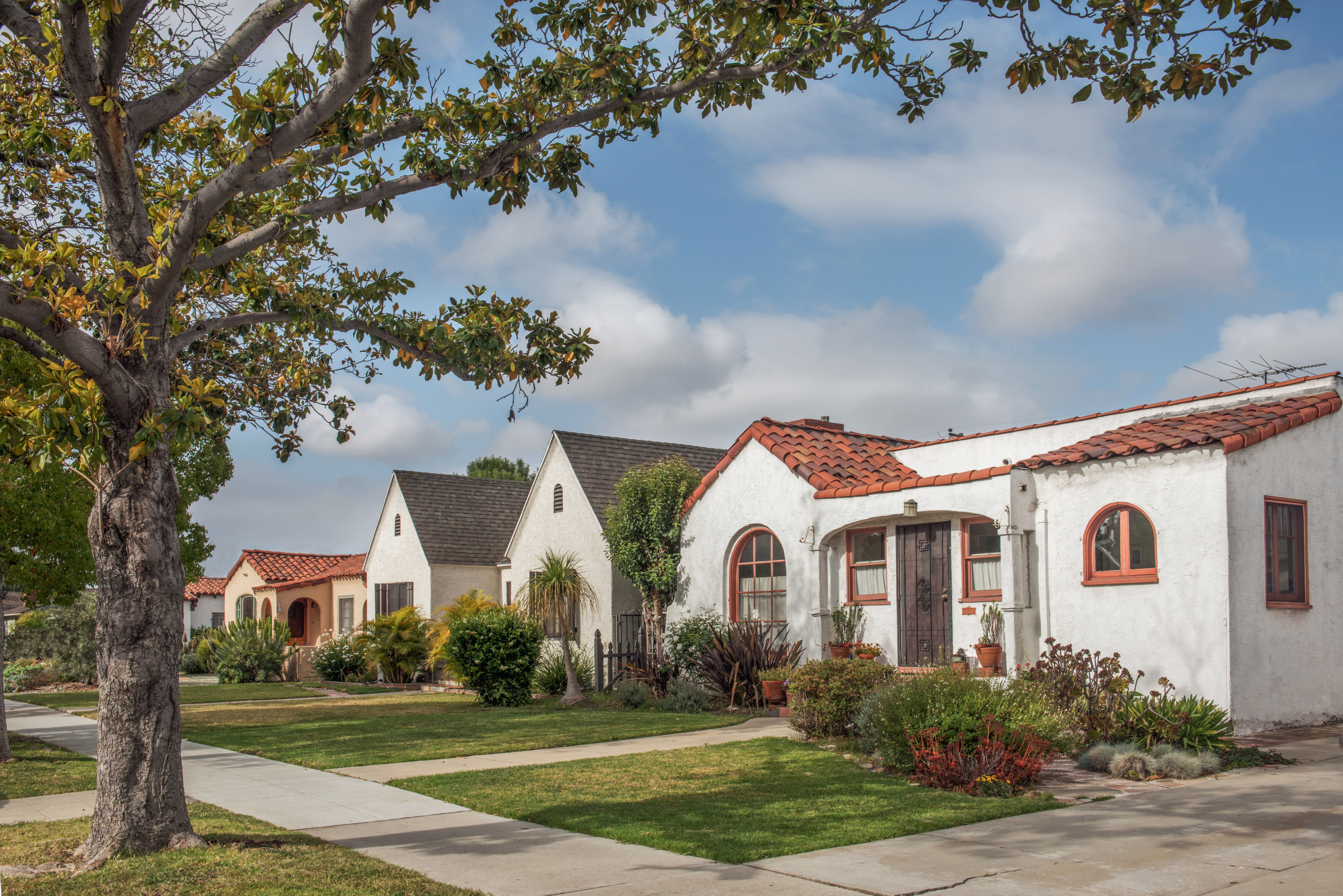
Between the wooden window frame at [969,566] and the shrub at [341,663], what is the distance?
18.5 m

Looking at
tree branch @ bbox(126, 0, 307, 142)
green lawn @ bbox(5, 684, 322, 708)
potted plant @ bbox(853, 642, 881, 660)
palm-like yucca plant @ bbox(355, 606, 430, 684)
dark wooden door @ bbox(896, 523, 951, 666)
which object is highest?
tree branch @ bbox(126, 0, 307, 142)

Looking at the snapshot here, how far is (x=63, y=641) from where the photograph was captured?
31.1m

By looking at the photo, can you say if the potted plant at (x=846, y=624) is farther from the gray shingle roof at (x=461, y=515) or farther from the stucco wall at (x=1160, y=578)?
the gray shingle roof at (x=461, y=515)

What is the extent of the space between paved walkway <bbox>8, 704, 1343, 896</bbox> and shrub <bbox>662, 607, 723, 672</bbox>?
362 inches

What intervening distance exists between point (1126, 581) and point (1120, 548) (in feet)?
1.61

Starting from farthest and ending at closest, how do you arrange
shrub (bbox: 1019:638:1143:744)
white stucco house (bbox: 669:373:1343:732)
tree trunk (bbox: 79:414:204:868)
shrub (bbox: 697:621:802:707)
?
shrub (bbox: 697:621:802:707), white stucco house (bbox: 669:373:1343:732), shrub (bbox: 1019:638:1143:744), tree trunk (bbox: 79:414:204:868)

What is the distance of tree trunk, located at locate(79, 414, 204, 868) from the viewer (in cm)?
731

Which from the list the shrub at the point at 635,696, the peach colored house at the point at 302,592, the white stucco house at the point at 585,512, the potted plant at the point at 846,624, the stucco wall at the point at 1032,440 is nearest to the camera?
the stucco wall at the point at 1032,440

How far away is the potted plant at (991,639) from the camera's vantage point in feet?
48.8

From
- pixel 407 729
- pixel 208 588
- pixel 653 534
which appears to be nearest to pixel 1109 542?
pixel 653 534

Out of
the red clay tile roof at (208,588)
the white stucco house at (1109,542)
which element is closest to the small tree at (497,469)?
the red clay tile roof at (208,588)

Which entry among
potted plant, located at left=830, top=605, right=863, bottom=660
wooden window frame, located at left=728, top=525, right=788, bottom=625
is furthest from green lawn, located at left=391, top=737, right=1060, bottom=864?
wooden window frame, located at left=728, top=525, right=788, bottom=625

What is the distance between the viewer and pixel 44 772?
12.1 m

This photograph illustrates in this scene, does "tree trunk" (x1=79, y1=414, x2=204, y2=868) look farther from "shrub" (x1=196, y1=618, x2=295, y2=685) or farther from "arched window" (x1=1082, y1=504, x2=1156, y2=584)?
"shrub" (x1=196, y1=618, x2=295, y2=685)
